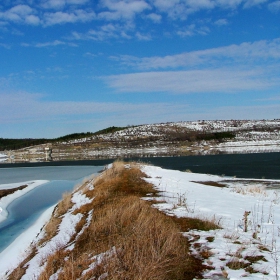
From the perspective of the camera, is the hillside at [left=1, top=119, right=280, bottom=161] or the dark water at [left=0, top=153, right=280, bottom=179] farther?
the hillside at [left=1, top=119, right=280, bottom=161]

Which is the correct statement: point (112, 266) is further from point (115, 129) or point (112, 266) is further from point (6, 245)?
point (115, 129)

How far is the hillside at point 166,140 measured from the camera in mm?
104381

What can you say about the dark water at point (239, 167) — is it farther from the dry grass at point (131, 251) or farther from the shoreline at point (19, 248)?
the dry grass at point (131, 251)

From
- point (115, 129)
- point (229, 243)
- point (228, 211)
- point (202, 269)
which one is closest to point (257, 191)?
point (228, 211)

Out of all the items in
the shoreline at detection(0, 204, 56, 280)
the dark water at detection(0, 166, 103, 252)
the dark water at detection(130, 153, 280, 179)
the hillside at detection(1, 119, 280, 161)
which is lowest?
the dark water at detection(0, 166, 103, 252)

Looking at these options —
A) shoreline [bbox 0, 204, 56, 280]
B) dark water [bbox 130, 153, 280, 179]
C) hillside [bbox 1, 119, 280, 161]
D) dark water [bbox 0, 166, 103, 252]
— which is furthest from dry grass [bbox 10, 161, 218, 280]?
hillside [bbox 1, 119, 280, 161]

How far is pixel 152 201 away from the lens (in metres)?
11.9

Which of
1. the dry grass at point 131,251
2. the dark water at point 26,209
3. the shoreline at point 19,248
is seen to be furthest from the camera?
the dark water at point 26,209

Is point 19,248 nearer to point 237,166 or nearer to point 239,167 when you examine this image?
point 239,167

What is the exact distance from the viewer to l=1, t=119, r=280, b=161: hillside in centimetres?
10438

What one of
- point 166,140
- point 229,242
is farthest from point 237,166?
point 166,140

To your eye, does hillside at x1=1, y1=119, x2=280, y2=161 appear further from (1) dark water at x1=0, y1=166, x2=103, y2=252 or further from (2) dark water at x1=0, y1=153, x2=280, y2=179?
(1) dark water at x1=0, y1=166, x2=103, y2=252

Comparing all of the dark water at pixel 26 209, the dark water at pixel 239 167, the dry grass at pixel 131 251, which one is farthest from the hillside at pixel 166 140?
the dry grass at pixel 131 251

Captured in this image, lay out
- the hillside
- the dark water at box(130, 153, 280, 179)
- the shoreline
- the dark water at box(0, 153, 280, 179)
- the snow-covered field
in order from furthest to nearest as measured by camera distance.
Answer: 1. the hillside
2. the dark water at box(0, 153, 280, 179)
3. the dark water at box(130, 153, 280, 179)
4. the shoreline
5. the snow-covered field
